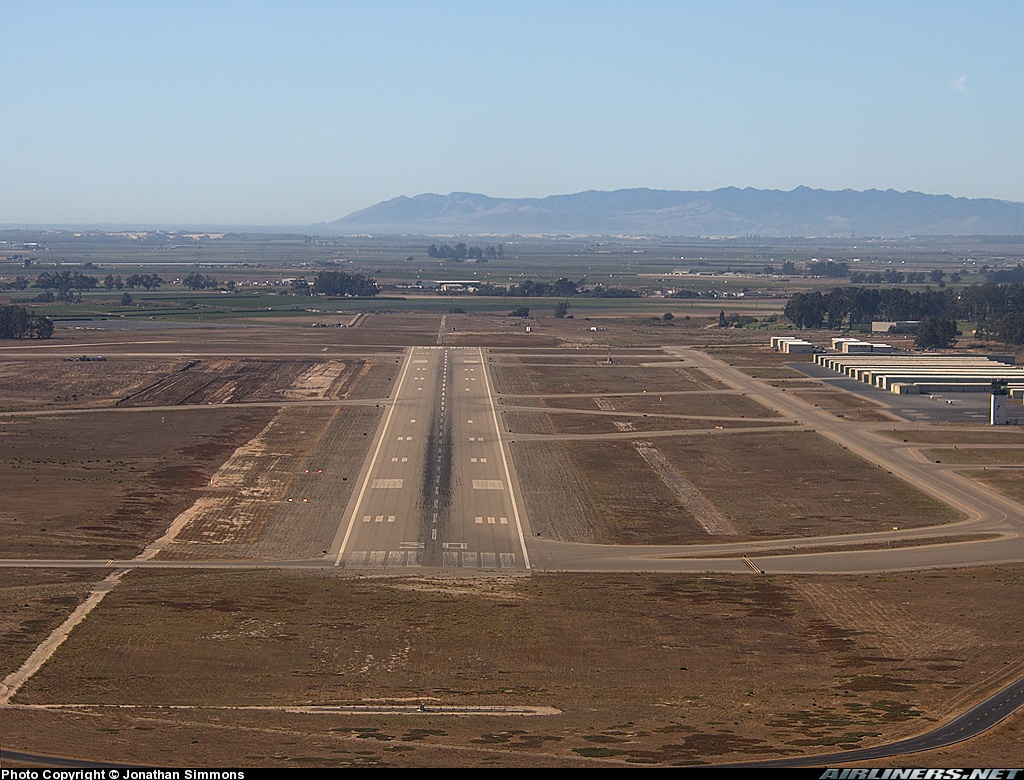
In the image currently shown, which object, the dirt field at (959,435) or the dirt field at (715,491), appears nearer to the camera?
the dirt field at (715,491)

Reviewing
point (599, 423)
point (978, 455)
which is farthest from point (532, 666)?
point (599, 423)

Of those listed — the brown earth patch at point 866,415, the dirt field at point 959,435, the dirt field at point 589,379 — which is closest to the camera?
the dirt field at point 959,435

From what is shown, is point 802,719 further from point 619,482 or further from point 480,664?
point 619,482

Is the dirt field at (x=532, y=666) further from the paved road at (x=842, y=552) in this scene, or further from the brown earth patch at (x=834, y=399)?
the brown earth patch at (x=834, y=399)

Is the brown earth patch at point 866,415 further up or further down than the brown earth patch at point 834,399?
further down

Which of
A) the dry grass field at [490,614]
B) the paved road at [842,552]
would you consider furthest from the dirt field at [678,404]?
the paved road at [842,552]

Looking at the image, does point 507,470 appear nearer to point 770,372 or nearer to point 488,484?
point 488,484

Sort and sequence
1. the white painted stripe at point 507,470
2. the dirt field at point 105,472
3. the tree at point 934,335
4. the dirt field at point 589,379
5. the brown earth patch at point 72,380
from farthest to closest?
1. the tree at point 934,335
2. the dirt field at point 589,379
3. the brown earth patch at point 72,380
4. the dirt field at point 105,472
5. the white painted stripe at point 507,470

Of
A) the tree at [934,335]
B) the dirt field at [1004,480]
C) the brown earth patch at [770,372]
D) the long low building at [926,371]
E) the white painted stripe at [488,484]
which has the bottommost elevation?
the white painted stripe at [488,484]
